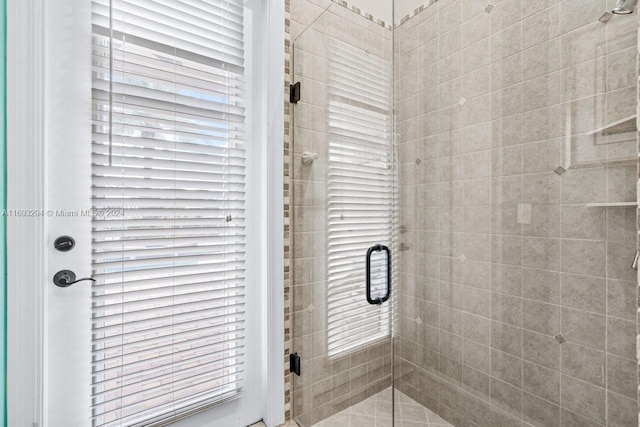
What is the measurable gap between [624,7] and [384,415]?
1.46 meters

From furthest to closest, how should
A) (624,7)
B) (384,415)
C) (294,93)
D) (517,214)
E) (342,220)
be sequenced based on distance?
(294,93)
(342,220)
(384,415)
(517,214)
(624,7)

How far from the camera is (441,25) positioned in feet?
3.58

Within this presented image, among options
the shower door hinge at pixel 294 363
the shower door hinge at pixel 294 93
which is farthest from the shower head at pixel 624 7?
the shower door hinge at pixel 294 363

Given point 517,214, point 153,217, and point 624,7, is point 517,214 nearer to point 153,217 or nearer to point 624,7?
point 624,7

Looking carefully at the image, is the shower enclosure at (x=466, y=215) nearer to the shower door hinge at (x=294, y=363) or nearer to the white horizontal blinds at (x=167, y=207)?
the shower door hinge at (x=294, y=363)

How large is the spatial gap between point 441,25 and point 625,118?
2.02ft

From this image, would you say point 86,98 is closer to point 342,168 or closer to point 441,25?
point 342,168

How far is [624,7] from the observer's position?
79 centimetres

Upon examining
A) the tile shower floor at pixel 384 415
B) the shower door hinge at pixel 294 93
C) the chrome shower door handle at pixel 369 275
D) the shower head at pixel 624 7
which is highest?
the shower door hinge at pixel 294 93

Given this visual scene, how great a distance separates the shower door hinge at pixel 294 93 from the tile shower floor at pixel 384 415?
4.29 feet

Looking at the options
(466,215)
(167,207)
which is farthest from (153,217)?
(466,215)

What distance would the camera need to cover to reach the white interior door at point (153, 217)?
Answer: 3.58 ft

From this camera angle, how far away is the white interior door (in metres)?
1.09

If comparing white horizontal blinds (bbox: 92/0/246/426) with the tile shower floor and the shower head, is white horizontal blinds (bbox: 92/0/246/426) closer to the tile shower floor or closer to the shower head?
the tile shower floor
